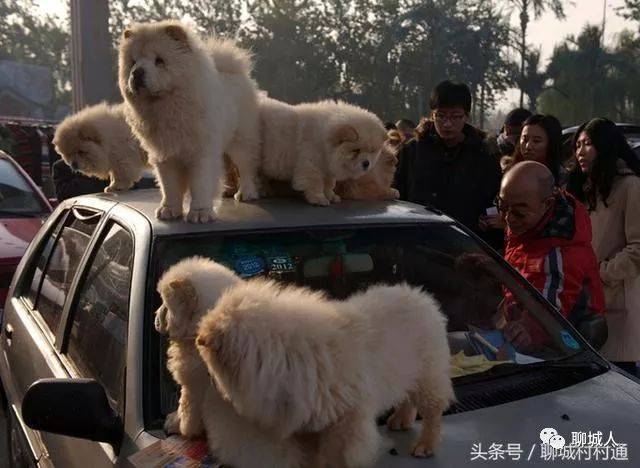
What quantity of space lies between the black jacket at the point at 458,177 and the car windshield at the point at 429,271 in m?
1.38

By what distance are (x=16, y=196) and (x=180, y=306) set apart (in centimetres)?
545

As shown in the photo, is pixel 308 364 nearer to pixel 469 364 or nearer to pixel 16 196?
pixel 469 364

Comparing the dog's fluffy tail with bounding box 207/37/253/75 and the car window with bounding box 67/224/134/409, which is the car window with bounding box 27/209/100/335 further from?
the dog's fluffy tail with bounding box 207/37/253/75

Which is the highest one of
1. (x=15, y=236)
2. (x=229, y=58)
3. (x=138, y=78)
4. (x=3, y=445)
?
(x=229, y=58)

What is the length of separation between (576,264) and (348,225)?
1.23 m

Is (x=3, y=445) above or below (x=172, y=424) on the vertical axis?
below

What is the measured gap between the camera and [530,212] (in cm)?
314

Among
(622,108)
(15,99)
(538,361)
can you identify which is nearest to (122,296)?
(538,361)

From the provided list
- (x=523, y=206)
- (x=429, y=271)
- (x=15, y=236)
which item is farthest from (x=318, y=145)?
(x=15, y=236)

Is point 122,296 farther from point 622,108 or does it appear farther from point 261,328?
point 622,108

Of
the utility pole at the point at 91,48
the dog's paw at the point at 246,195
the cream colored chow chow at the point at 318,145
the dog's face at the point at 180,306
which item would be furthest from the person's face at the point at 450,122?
the utility pole at the point at 91,48

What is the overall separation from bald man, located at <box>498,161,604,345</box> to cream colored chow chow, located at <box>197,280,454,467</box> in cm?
163

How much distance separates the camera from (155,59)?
282 centimetres

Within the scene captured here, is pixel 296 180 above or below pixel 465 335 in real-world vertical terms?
above
